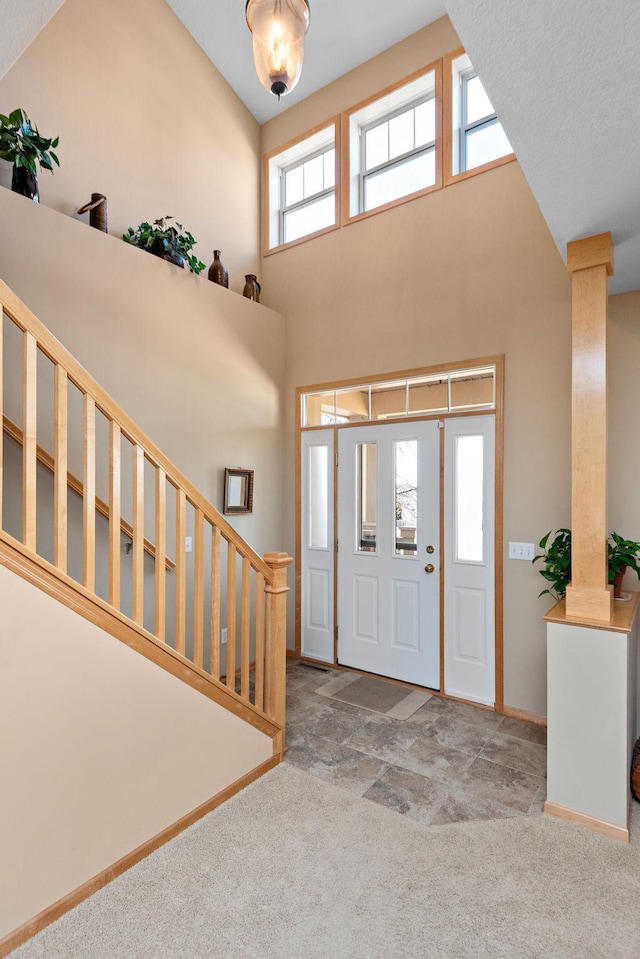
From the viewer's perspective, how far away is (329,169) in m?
4.45

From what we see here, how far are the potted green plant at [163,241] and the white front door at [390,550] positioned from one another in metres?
1.74

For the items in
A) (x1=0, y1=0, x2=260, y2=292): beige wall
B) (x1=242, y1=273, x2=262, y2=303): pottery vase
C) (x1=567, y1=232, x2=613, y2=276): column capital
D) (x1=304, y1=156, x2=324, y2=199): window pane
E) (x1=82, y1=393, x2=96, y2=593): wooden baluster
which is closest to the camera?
(x1=82, y1=393, x2=96, y2=593): wooden baluster

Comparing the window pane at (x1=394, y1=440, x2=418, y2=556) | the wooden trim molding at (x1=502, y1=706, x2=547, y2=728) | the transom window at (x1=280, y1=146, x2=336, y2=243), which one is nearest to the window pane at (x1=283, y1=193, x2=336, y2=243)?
the transom window at (x1=280, y1=146, x2=336, y2=243)

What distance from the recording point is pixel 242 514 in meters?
4.07

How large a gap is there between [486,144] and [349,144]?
1199mm

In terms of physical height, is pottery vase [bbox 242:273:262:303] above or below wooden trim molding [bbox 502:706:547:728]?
above

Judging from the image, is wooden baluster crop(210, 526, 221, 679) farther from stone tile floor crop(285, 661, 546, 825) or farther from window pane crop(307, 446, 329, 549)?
window pane crop(307, 446, 329, 549)

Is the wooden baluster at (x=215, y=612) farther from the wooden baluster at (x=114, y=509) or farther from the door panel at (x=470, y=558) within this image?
the door panel at (x=470, y=558)

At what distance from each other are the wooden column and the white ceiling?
14cm

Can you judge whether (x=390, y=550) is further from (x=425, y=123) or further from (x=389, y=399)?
(x=425, y=123)

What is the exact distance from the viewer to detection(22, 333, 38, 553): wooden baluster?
1691 millimetres

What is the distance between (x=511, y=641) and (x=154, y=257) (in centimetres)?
347

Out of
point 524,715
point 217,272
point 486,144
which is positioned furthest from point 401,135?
point 524,715

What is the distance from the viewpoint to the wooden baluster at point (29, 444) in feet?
5.55
